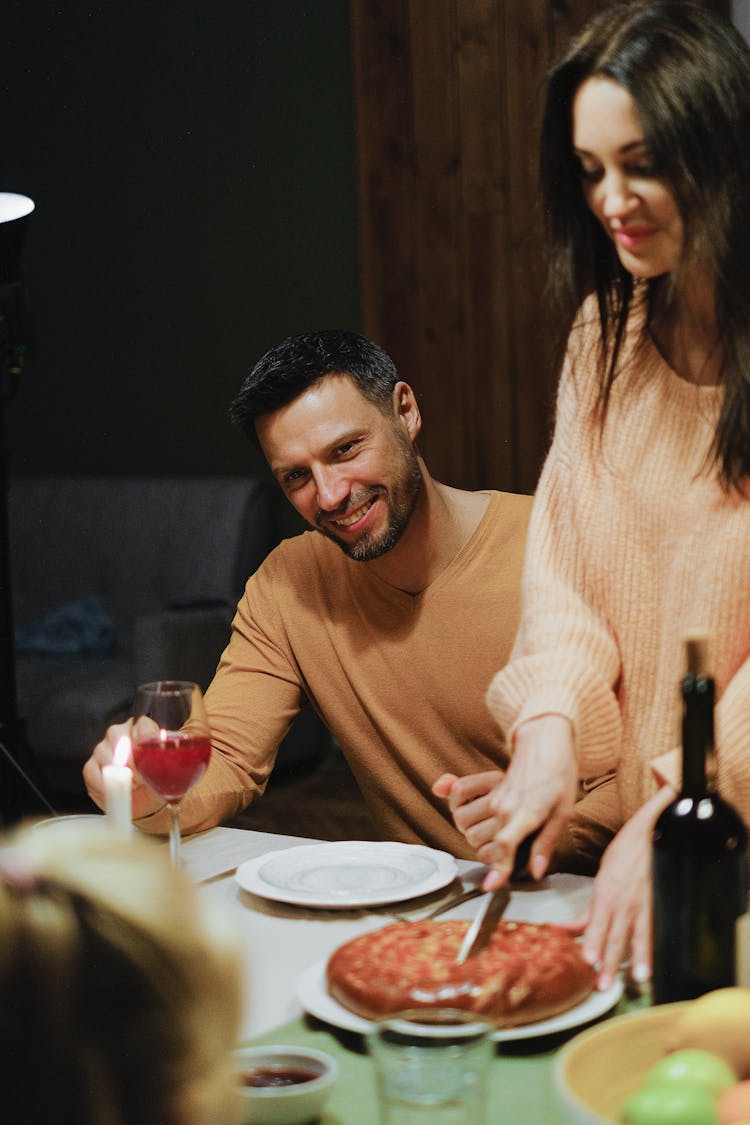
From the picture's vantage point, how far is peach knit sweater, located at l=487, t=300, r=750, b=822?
1428 mm

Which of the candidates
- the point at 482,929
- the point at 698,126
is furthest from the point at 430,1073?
the point at 698,126

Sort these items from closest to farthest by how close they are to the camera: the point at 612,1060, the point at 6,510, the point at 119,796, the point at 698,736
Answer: the point at 612,1060 → the point at 698,736 → the point at 119,796 → the point at 6,510

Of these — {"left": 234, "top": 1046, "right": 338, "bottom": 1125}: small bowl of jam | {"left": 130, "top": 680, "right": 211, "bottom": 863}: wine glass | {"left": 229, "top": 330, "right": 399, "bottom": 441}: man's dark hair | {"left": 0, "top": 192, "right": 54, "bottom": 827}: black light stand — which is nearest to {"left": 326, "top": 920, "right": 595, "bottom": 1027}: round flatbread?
{"left": 234, "top": 1046, "right": 338, "bottom": 1125}: small bowl of jam

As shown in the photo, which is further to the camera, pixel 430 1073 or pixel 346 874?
pixel 346 874

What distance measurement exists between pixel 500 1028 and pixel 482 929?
0.14 m

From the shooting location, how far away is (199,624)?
445cm

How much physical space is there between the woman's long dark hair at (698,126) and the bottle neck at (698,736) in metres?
0.50

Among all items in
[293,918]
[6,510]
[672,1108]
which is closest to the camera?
[672,1108]

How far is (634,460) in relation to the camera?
5.06 feet

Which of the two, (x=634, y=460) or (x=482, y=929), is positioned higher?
(x=634, y=460)

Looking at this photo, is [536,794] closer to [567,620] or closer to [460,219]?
[567,620]

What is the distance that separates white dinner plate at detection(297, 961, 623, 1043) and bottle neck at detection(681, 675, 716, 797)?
0.20m

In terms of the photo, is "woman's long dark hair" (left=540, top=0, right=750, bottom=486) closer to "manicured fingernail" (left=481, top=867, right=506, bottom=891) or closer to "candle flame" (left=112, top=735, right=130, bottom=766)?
"manicured fingernail" (left=481, top=867, right=506, bottom=891)

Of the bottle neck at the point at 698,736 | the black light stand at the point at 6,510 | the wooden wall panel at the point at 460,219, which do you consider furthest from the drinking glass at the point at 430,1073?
the wooden wall panel at the point at 460,219
